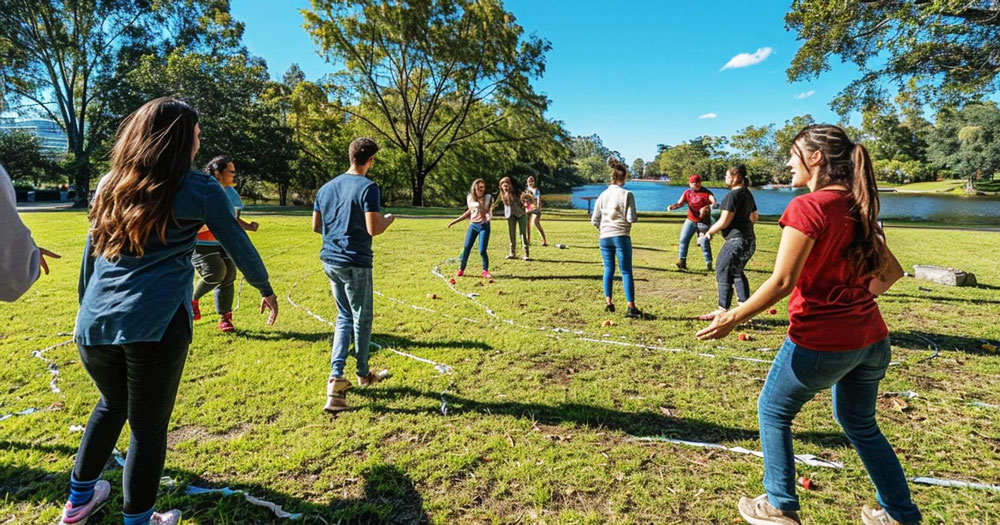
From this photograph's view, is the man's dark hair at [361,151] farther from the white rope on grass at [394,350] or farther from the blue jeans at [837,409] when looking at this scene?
the blue jeans at [837,409]

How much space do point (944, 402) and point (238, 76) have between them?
38534mm

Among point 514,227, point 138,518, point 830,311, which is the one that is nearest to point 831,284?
point 830,311

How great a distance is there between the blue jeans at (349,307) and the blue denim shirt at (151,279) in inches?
62.8

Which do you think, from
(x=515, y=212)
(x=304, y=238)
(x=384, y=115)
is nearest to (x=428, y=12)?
(x=384, y=115)

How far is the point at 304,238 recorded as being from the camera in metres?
14.9

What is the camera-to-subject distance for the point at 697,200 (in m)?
9.69

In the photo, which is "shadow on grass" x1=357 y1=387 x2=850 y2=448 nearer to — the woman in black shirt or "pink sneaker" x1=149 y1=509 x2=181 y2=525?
"pink sneaker" x1=149 y1=509 x2=181 y2=525

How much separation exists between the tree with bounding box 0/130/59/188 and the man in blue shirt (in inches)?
1806

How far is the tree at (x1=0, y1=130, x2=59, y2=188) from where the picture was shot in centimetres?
3506

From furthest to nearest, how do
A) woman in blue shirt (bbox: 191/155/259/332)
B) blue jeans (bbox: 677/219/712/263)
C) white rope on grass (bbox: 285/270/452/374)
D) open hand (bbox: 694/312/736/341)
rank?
blue jeans (bbox: 677/219/712/263) < woman in blue shirt (bbox: 191/155/259/332) < white rope on grass (bbox: 285/270/452/374) < open hand (bbox: 694/312/736/341)

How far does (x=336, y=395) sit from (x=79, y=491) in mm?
1702

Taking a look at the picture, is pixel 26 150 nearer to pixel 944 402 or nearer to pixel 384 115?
pixel 384 115

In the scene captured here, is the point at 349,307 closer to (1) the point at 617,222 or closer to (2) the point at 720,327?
(2) the point at 720,327

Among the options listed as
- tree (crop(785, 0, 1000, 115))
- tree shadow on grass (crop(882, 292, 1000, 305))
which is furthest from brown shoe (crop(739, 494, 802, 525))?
tree (crop(785, 0, 1000, 115))
